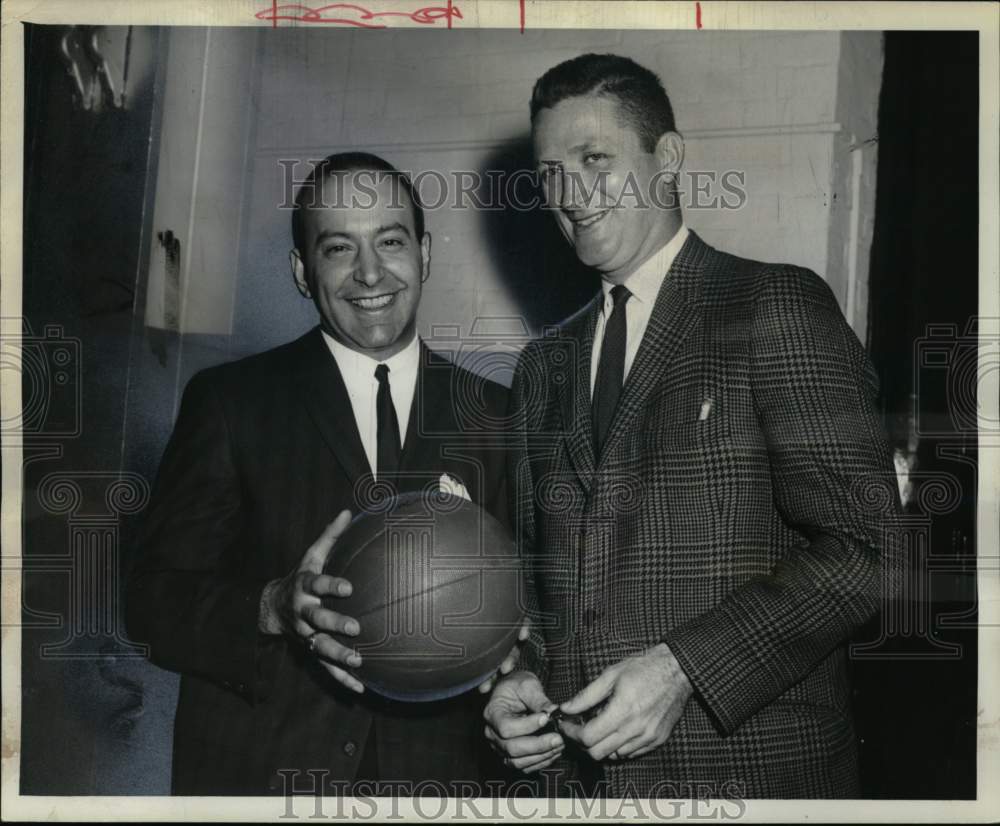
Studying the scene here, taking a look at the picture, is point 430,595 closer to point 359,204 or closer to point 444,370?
point 444,370

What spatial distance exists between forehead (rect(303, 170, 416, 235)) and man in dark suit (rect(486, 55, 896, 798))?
1.40ft

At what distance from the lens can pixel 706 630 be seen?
263cm

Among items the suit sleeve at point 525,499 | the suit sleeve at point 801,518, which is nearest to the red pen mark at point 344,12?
the suit sleeve at point 525,499

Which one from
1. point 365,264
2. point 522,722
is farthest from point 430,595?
point 365,264

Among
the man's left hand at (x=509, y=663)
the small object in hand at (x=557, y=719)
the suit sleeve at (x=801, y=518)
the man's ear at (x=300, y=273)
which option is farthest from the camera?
the man's ear at (x=300, y=273)

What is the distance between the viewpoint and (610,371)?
2.83 metres

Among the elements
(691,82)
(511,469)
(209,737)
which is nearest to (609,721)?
(511,469)

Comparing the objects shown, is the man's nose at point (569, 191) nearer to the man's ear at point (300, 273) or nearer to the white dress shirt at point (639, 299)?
the white dress shirt at point (639, 299)

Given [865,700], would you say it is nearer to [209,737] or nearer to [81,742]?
[209,737]

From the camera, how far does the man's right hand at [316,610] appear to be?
2760mm

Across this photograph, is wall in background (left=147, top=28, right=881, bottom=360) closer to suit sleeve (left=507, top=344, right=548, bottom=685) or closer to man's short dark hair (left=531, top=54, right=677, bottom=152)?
man's short dark hair (left=531, top=54, right=677, bottom=152)

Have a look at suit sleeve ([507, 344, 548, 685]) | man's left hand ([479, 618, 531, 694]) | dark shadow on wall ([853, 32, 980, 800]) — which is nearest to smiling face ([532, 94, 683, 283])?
suit sleeve ([507, 344, 548, 685])

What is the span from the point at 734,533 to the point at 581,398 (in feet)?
1.68

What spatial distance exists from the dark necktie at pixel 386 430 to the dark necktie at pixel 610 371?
0.52 m
